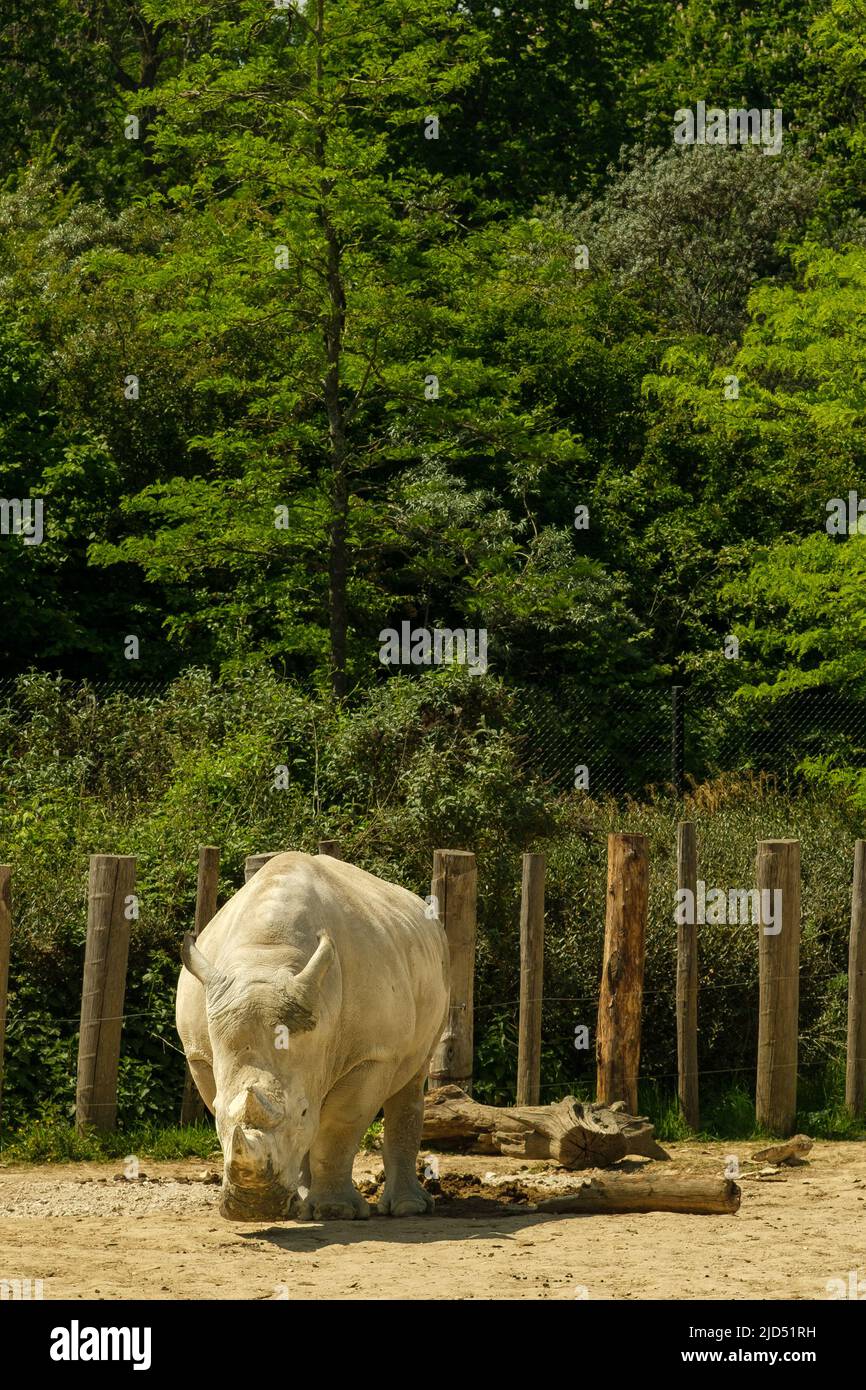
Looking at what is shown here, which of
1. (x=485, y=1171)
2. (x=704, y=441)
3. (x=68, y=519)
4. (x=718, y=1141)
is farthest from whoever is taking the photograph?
(x=704, y=441)

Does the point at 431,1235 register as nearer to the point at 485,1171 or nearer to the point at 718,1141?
the point at 485,1171

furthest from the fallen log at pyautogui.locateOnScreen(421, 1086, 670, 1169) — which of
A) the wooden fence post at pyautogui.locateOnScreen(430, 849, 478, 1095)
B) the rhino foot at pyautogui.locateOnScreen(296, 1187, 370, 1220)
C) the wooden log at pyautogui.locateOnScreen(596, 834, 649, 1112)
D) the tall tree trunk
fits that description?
the tall tree trunk

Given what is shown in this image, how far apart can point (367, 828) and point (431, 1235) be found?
5933 mm

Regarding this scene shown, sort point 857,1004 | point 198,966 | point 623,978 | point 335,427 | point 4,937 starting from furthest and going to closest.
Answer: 1. point 335,427
2. point 857,1004
3. point 623,978
4. point 4,937
5. point 198,966

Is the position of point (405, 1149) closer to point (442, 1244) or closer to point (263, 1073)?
point (442, 1244)

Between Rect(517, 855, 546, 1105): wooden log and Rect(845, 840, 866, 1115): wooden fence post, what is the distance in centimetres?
210

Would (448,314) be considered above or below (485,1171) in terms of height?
above

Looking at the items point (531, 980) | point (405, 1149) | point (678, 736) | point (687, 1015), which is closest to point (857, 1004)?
point (687, 1015)

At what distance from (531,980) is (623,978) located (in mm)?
593

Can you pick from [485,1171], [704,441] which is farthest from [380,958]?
[704,441]

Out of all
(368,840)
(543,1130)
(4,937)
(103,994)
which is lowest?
(543,1130)

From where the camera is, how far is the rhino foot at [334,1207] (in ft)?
29.0

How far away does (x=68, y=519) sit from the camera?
829 inches

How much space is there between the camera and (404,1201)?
30.2ft
